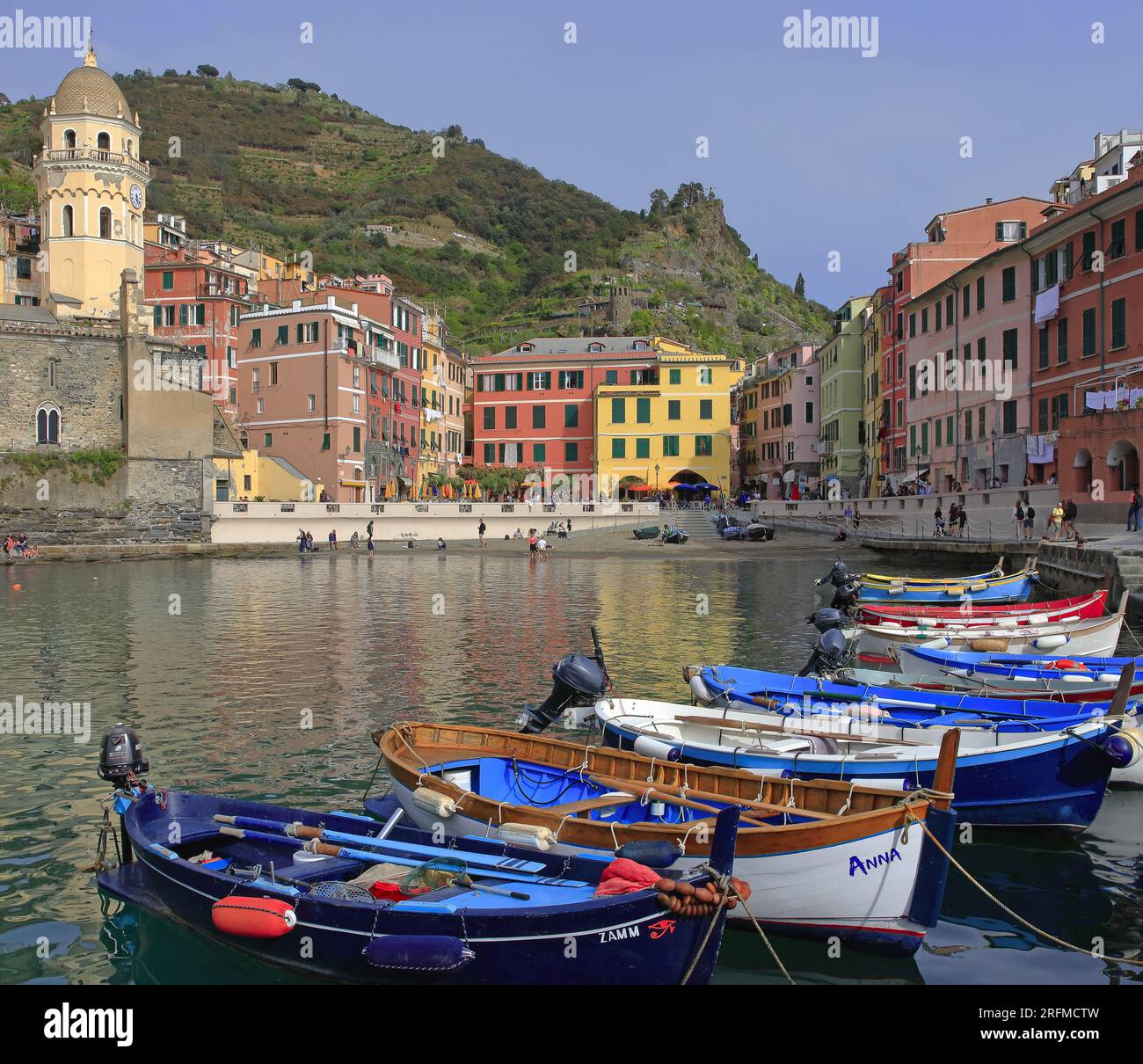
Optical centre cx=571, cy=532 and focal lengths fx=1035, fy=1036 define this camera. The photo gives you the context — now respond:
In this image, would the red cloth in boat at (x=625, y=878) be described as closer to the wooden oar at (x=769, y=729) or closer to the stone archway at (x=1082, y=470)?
the wooden oar at (x=769, y=729)

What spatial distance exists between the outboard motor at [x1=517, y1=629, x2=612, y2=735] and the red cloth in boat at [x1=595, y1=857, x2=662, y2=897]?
571cm

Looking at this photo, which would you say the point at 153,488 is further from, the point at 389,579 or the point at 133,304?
the point at 389,579

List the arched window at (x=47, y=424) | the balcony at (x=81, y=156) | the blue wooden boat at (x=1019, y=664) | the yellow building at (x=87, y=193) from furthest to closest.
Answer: the yellow building at (x=87, y=193) → the balcony at (x=81, y=156) → the arched window at (x=47, y=424) → the blue wooden boat at (x=1019, y=664)

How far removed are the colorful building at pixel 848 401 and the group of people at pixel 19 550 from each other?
5226 cm

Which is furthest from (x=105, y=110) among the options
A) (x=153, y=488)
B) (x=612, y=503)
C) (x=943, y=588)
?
(x=943, y=588)

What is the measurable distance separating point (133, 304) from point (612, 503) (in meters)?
31.6

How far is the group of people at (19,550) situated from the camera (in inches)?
2180

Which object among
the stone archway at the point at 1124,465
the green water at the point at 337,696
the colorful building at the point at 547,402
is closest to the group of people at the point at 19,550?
the green water at the point at 337,696

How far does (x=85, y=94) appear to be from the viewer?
67.9 meters

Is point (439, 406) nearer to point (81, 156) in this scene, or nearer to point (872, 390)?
point (81, 156)

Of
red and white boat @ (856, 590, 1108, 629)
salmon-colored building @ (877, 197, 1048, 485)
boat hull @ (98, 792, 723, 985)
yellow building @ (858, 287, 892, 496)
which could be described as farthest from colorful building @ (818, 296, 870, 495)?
boat hull @ (98, 792, 723, 985)

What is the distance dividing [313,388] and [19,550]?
20.2m

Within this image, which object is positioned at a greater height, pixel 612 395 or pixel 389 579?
pixel 612 395

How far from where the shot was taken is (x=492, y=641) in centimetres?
2586
